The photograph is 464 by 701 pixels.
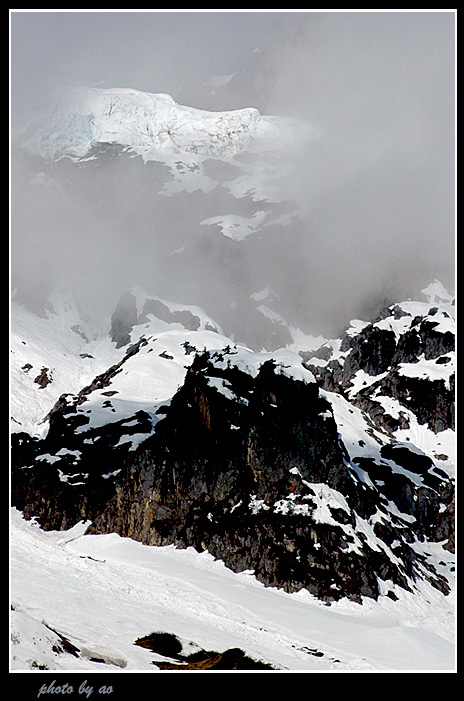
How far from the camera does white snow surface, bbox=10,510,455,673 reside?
3262 cm

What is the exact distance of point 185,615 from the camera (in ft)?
174

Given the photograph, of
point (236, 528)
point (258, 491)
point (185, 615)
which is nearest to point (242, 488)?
point (258, 491)

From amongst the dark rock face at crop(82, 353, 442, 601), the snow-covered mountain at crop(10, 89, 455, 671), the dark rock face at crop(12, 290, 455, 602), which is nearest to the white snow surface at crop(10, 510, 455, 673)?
the snow-covered mountain at crop(10, 89, 455, 671)

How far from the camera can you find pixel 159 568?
257ft

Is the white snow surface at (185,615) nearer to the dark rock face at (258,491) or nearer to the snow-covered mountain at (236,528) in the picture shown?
the snow-covered mountain at (236,528)

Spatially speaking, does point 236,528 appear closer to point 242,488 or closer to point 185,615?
point 242,488

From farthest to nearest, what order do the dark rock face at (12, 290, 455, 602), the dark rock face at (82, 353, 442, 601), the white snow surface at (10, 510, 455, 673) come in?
1. the dark rock face at (12, 290, 455, 602)
2. the dark rock face at (82, 353, 442, 601)
3. the white snow surface at (10, 510, 455, 673)

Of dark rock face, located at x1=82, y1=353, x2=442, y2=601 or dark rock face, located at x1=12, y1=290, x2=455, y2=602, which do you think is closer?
dark rock face, located at x1=82, y1=353, x2=442, y2=601

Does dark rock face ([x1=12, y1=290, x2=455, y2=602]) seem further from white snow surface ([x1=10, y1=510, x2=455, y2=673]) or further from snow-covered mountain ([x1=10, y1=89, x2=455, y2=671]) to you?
white snow surface ([x1=10, y1=510, x2=455, y2=673])

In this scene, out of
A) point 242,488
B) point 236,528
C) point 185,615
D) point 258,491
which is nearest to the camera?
point 185,615

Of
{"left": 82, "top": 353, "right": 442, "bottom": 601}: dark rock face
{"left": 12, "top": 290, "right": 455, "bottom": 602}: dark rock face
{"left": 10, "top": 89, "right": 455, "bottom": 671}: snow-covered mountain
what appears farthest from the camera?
{"left": 12, "top": 290, "right": 455, "bottom": 602}: dark rock face


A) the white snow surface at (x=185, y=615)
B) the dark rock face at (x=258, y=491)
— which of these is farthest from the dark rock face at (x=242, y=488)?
the white snow surface at (x=185, y=615)

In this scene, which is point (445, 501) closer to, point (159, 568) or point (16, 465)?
point (159, 568)

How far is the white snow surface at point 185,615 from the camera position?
32625 millimetres
